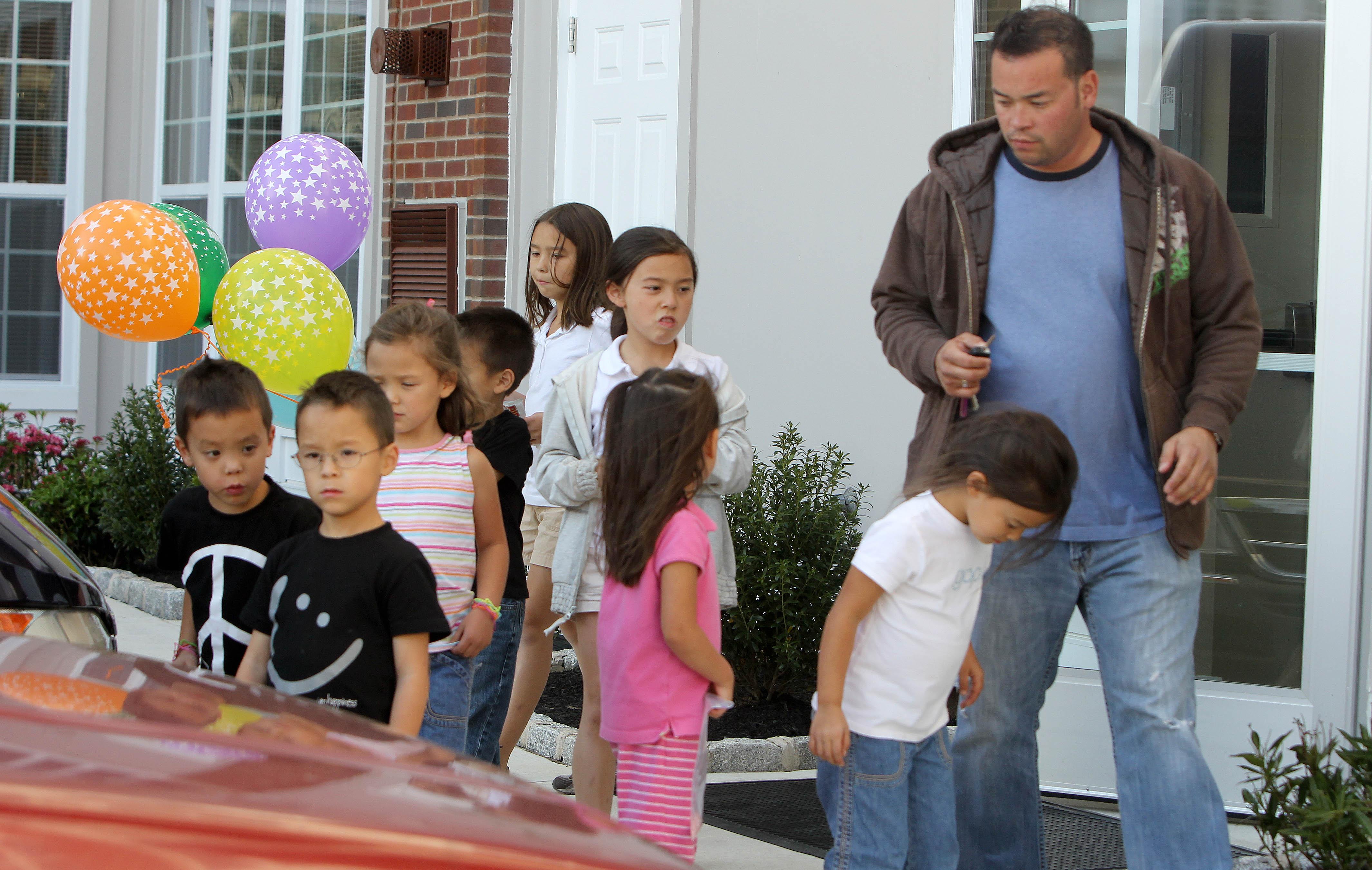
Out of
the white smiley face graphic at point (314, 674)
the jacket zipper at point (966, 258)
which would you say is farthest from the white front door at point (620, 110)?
the white smiley face graphic at point (314, 674)

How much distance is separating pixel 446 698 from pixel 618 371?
869 millimetres

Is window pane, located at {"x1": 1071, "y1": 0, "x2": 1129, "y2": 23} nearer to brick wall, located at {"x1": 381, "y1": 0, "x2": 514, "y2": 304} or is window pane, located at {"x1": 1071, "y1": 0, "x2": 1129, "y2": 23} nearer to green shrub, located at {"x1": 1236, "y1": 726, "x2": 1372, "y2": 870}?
green shrub, located at {"x1": 1236, "y1": 726, "x2": 1372, "y2": 870}

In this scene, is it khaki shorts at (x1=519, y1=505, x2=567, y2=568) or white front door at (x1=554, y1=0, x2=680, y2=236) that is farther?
white front door at (x1=554, y1=0, x2=680, y2=236)

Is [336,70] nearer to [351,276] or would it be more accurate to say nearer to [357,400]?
[351,276]

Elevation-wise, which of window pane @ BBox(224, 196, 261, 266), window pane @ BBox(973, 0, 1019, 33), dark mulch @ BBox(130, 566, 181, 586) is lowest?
dark mulch @ BBox(130, 566, 181, 586)

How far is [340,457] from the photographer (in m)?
2.42

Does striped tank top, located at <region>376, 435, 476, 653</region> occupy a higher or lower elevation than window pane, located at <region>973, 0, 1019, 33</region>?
lower

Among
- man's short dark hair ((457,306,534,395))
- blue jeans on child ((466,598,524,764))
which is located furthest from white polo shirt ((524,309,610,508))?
blue jeans on child ((466,598,524,764))

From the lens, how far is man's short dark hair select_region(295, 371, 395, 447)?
2.45 m

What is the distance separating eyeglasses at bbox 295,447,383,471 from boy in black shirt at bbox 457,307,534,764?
91 centimetres

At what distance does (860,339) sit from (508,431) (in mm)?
2042

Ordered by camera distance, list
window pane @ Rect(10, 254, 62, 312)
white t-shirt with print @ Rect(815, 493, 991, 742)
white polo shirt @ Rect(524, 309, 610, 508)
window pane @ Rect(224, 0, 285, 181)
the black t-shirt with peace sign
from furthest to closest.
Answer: window pane @ Rect(10, 254, 62, 312) < window pane @ Rect(224, 0, 285, 181) < white polo shirt @ Rect(524, 309, 610, 508) < the black t-shirt with peace sign < white t-shirt with print @ Rect(815, 493, 991, 742)

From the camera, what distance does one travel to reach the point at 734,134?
18.2 feet

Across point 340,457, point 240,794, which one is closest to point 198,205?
point 340,457
